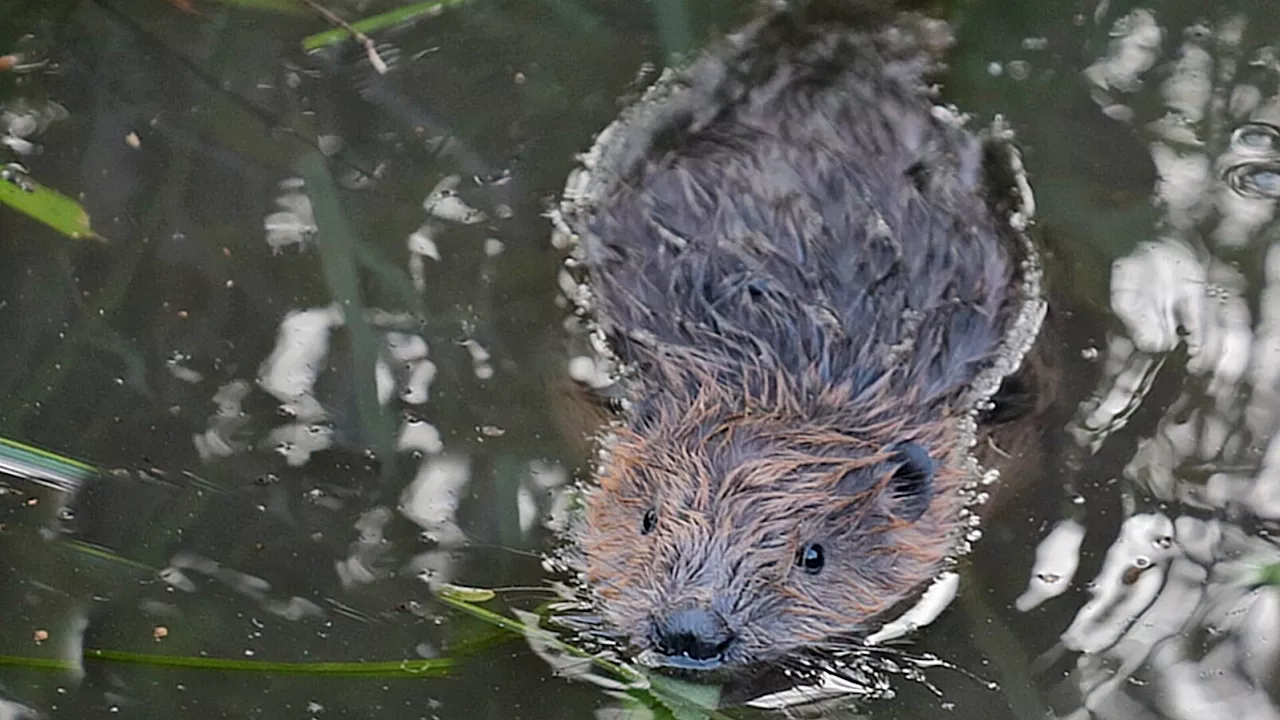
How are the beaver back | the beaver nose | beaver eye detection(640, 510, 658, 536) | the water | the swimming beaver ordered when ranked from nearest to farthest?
the beaver nose, the swimming beaver, beaver eye detection(640, 510, 658, 536), the water, the beaver back

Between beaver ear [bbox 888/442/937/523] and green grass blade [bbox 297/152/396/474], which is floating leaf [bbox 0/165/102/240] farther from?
beaver ear [bbox 888/442/937/523]

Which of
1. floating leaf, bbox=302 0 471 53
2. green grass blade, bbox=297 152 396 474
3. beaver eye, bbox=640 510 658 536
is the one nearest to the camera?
beaver eye, bbox=640 510 658 536

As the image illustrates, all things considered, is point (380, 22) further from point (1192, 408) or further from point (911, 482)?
point (1192, 408)

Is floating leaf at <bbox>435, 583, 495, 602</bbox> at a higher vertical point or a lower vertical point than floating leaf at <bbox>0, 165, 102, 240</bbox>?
lower

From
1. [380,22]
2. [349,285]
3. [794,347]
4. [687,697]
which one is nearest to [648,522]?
[687,697]

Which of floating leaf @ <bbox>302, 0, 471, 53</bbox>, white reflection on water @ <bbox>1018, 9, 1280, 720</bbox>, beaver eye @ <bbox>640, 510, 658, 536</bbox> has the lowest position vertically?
white reflection on water @ <bbox>1018, 9, 1280, 720</bbox>

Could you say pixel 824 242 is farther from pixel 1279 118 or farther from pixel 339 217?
pixel 1279 118

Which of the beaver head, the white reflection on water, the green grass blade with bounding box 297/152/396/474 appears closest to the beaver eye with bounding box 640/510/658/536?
the beaver head
